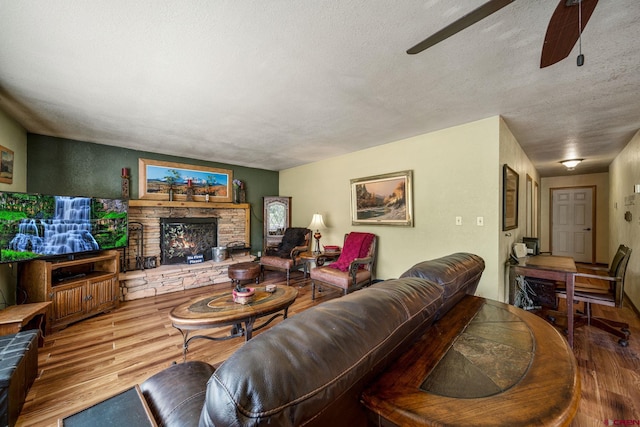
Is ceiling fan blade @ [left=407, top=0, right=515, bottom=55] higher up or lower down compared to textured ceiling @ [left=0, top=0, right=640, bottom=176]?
lower down

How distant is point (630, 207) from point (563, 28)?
4.07 metres

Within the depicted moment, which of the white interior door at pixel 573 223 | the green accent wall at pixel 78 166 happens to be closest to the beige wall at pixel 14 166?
the green accent wall at pixel 78 166

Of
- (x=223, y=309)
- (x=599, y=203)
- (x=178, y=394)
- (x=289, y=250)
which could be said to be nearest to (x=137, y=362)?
(x=223, y=309)

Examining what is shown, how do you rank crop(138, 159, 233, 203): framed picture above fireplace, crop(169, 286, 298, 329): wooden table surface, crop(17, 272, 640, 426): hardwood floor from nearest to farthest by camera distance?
crop(17, 272, 640, 426): hardwood floor < crop(169, 286, 298, 329): wooden table surface < crop(138, 159, 233, 203): framed picture above fireplace

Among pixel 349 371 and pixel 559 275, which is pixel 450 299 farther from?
pixel 559 275

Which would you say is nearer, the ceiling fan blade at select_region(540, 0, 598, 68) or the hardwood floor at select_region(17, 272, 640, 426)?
the ceiling fan blade at select_region(540, 0, 598, 68)

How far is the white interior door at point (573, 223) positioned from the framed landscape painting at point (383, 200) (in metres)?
6.07

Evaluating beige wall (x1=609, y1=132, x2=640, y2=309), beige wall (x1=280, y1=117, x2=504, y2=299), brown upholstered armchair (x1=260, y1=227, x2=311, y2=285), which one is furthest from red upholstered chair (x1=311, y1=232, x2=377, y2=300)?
beige wall (x1=609, y1=132, x2=640, y2=309)

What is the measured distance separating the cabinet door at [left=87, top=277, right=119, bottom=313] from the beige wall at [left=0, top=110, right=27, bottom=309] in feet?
2.36

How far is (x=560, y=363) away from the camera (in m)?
0.82

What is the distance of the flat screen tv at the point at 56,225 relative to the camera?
2541mm

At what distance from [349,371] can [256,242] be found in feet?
18.2

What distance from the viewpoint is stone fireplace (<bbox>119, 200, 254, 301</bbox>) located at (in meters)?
3.97

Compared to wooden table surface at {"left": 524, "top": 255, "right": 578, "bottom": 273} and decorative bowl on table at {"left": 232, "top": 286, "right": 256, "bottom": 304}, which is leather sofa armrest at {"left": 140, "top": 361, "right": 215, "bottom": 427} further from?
wooden table surface at {"left": 524, "top": 255, "right": 578, "bottom": 273}
